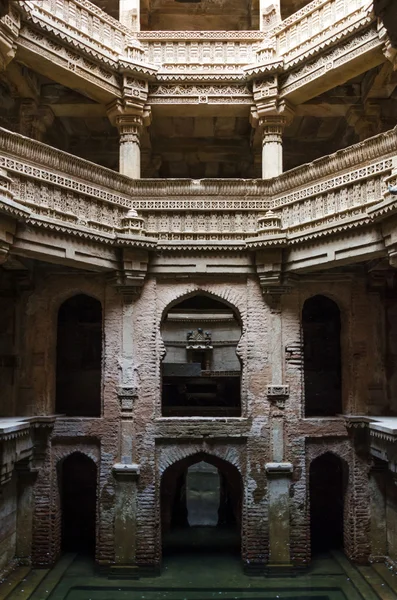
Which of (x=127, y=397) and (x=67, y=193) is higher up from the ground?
(x=67, y=193)

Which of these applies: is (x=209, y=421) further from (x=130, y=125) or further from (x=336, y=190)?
(x=130, y=125)

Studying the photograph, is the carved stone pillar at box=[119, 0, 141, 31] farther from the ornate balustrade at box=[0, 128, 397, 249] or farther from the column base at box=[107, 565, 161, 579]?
the column base at box=[107, 565, 161, 579]

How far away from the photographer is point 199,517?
598 inches

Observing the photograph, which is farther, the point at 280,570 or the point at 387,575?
the point at 280,570

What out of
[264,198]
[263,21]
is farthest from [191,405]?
[263,21]

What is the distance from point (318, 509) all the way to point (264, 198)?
302 inches

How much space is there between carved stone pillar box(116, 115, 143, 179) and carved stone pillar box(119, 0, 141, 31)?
9.56ft

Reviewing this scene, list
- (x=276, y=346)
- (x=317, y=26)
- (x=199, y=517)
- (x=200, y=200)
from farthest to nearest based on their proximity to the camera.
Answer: (x=199, y=517) < (x=317, y=26) < (x=200, y=200) < (x=276, y=346)

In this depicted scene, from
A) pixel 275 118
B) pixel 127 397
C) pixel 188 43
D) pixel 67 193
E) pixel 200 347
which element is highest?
pixel 188 43

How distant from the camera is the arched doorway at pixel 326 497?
12.9 metres

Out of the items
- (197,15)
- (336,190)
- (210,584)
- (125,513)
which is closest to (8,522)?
(125,513)

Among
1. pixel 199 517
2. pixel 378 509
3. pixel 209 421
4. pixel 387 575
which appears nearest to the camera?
pixel 387 575

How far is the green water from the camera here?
939 centimetres

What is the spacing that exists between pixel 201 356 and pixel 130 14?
31.6 ft
